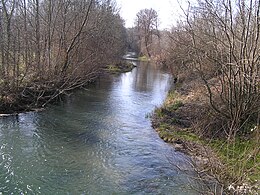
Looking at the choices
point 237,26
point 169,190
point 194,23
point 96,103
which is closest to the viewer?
point 169,190

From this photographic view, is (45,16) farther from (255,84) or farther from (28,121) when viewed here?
(255,84)

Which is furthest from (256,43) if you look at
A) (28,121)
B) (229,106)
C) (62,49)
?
(62,49)

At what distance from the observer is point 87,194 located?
7.62 metres

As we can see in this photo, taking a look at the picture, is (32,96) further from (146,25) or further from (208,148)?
(146,25)

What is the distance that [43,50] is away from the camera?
777 inches

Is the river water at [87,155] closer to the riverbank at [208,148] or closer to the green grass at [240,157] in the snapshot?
the riverbank at [208,148]

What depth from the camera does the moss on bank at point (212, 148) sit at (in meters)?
7.64

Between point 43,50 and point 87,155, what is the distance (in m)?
11.7

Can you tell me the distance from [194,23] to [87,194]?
8.05m

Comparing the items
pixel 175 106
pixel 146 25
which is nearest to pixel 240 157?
pixel 175 106

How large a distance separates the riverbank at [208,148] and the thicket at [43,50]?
707cm

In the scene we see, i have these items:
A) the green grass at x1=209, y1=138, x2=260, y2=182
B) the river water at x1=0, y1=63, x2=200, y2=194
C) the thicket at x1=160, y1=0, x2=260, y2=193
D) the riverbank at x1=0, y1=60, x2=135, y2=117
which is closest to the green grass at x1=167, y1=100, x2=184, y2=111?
the river water at x1=0, y1=63, x2=200, y2=194

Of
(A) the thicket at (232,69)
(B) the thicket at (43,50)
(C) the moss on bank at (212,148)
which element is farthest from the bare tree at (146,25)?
(A) the thicket at (232,69)

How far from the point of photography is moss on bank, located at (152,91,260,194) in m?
7.64
